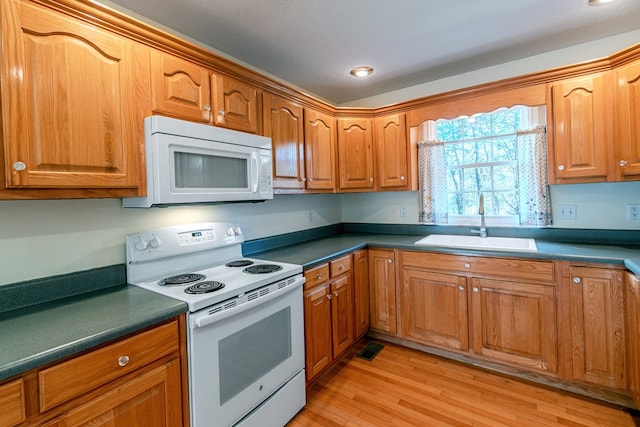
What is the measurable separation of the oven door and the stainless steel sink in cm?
128

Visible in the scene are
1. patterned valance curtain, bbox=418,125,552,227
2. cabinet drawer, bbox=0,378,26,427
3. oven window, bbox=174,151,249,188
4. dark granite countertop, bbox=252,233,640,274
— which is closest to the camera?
A: cabinet drawer, bbox=0,378,26,427

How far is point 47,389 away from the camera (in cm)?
92

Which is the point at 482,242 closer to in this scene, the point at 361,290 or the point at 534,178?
the point at 534,178

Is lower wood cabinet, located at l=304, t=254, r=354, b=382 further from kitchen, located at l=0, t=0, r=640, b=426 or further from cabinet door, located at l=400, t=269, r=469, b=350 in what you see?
kitchen, located at l=0, t=0, r=640, b=426

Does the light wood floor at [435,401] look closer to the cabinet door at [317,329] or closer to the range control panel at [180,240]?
the cabinet door at [317,329]

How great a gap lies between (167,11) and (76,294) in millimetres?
1575

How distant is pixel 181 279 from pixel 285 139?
1196 mm

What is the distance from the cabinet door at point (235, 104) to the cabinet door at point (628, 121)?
2253 mm

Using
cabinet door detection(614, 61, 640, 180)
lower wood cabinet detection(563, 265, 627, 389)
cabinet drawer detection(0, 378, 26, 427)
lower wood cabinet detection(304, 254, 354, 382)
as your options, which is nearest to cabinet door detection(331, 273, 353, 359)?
lower wood cabinet detection(304, 254, 354, 382)

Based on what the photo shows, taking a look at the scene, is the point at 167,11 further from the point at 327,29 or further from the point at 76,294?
the point at 76,294

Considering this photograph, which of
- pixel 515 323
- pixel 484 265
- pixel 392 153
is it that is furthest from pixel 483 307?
pixel 392 153

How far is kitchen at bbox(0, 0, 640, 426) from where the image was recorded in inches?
52.5

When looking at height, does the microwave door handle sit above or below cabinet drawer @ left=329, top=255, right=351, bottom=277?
above

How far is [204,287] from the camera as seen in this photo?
148 cm
